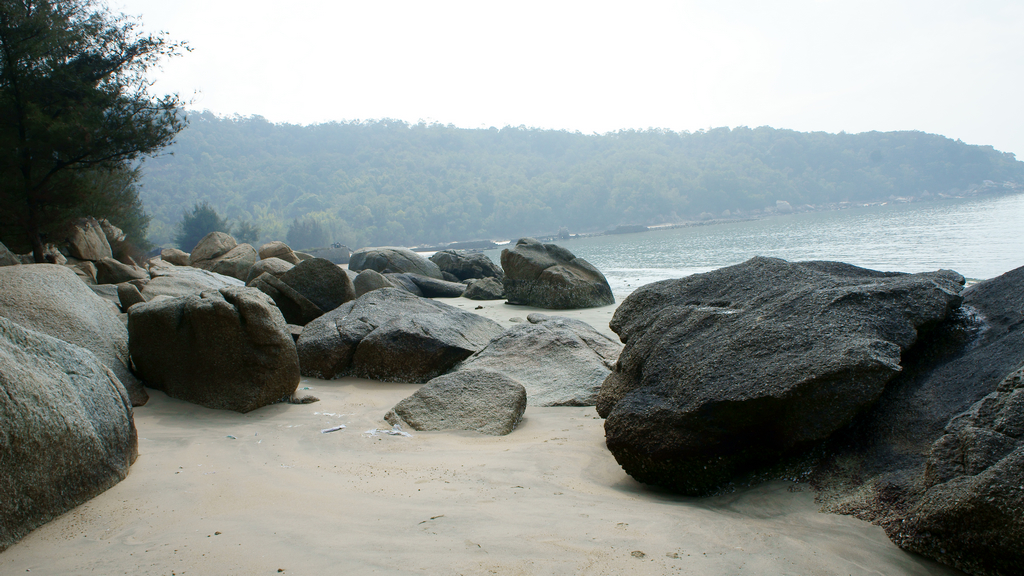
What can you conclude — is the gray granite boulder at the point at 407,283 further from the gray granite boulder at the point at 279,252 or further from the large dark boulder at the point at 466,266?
the large dark boulder at the point at 466,266

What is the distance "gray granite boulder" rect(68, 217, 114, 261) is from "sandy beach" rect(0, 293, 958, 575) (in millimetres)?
13400

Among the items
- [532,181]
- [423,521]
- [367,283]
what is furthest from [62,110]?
[532,181]

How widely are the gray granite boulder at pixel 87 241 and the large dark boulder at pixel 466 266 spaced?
32.1ft

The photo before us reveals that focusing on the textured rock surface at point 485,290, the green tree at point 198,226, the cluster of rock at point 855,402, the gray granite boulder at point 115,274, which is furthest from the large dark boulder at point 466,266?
the green tree at point 198,226

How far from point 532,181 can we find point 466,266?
9045cm

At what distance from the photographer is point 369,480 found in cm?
308

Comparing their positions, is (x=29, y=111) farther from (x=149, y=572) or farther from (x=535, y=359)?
(x=149, y=572)

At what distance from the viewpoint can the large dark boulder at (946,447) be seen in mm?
1929

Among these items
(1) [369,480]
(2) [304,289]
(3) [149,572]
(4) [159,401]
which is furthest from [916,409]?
(2) [304,289]

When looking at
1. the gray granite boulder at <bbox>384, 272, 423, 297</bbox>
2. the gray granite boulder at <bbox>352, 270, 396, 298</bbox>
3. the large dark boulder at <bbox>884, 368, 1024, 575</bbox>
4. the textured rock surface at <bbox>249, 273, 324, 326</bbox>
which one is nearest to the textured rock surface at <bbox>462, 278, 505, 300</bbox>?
the gray granite boulder at <bbox>384, 272, 423, 297</bbox>

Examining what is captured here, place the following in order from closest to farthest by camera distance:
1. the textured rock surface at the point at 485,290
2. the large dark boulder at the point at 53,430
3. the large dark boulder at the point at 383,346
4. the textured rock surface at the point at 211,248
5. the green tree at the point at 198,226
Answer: the large dark boulder at the point at 53,430
the large dark boulder at the point at 383,346
the textured rock surface at the point at 485,290
the textured rock surface at the point at 211,248
the green tree at the point at 198,226

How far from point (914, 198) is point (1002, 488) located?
101 metres

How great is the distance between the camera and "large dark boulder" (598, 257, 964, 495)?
2.67m

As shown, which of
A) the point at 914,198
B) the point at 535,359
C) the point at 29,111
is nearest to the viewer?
the point at 535,359
